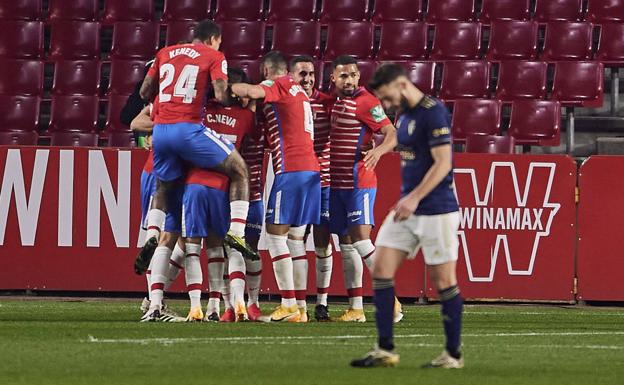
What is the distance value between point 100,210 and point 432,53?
5.99 m

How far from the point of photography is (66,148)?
1423cm

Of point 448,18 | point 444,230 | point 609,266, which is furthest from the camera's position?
point 448,18

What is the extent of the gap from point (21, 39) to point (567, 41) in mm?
7498

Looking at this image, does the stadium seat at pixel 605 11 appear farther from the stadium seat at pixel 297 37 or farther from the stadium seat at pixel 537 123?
the stadium seat at pixel 297 37

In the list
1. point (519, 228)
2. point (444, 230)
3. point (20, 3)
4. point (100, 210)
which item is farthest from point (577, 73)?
point (444, 230)

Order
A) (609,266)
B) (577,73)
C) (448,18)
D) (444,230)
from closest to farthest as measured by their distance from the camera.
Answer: (444,230) < (609,266) < (577,73) < (448,18)

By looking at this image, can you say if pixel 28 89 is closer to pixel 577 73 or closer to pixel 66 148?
pixel 66 148

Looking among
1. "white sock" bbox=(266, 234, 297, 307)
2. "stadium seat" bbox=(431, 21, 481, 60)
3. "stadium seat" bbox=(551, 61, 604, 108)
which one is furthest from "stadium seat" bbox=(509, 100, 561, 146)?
"white sock" bbox=(266, 234, 297, 307)

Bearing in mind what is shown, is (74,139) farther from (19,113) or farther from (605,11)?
(605,11)

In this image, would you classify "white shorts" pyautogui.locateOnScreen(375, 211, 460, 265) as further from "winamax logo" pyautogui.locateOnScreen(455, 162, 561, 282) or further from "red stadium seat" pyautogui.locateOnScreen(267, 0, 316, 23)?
"red stadium seat" pyautogui.locateOnScreen(267, 0, 316, 23)

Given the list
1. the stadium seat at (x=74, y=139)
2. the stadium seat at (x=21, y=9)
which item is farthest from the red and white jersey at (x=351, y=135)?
the stadium seat at (x=21, y=9)

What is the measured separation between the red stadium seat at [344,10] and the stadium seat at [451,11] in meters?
0.95

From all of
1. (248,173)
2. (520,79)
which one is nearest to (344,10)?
(520,79)

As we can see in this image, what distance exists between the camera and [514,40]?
18141mm
